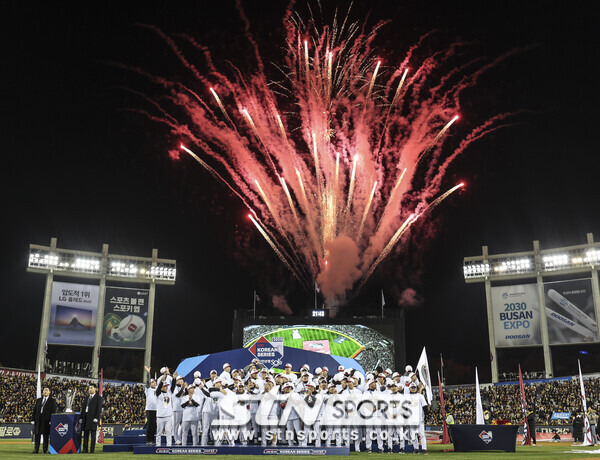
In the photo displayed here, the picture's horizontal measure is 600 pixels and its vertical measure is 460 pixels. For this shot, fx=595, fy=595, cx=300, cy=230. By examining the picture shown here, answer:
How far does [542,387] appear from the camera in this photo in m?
53.9

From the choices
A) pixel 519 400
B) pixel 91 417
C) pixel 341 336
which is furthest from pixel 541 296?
pixel 91 417

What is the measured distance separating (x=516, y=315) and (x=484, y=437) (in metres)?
40.7

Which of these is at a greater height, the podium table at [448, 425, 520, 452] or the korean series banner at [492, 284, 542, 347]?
the korean series banner at [492, 284, 542, 347]

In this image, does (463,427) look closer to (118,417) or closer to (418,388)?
(418,388)

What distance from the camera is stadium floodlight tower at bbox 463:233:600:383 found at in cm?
5506

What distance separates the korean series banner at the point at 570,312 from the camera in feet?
179

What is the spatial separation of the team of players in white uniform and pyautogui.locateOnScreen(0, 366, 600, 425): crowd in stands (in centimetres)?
2948

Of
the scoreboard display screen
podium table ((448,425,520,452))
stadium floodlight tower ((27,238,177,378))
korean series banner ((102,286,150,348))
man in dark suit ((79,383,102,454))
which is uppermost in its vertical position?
stadium floodlight tower ((27,238,177,378))

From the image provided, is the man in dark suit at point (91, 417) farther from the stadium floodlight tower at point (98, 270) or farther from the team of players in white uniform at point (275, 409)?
the stadium floodlight tower at point (98, 270)

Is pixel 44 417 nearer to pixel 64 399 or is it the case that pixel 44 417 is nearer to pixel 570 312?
pixel 64 399

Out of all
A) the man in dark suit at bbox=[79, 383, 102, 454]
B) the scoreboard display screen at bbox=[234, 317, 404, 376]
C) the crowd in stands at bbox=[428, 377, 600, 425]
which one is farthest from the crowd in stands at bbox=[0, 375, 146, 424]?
the man in dark suit at bbox=[79, 383, 102, 454]

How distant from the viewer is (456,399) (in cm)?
5675

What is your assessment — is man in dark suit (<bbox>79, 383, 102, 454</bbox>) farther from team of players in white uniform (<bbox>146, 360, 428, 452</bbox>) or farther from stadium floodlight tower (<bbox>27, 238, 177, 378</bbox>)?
stadium floodlight tower (<bbox>27, 238, 177, 378</bbox>)

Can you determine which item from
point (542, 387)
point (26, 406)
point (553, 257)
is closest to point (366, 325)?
point (542, 387)
